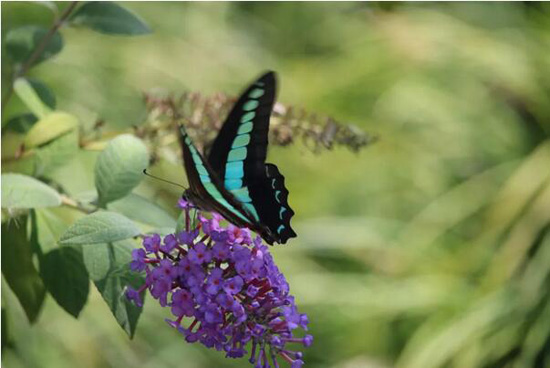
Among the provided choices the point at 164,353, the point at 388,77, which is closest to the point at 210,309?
the point at 164,353

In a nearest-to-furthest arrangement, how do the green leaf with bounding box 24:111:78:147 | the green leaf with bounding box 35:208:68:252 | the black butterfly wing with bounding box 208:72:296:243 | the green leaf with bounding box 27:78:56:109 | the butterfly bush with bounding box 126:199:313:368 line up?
the butterfly bush with bounding box 126:199:313:368 → the black butterfly wing with bounding box 208:72:296:243 → the green leaf with bounding box 35:208:68:252 → the green leaf with bounding box 24:111:78:147 → the green leaf with bounding box 27:78:56:109

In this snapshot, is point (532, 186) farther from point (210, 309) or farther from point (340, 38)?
point (210, 309)

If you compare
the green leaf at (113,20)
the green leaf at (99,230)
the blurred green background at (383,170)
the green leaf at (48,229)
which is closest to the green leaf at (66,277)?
the green leaf at (48,229)

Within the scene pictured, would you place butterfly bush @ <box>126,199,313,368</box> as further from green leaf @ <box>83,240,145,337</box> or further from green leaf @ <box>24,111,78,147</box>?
green leaf @ <box>24,111,78,147</box>

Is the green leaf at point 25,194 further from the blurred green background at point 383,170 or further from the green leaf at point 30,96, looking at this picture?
the blurred green background at point 383,170

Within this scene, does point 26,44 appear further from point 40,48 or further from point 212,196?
point 212,196

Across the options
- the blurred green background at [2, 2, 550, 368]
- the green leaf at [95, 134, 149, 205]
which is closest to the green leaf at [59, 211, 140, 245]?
the green leaf at [95, 134, 149, 205]
